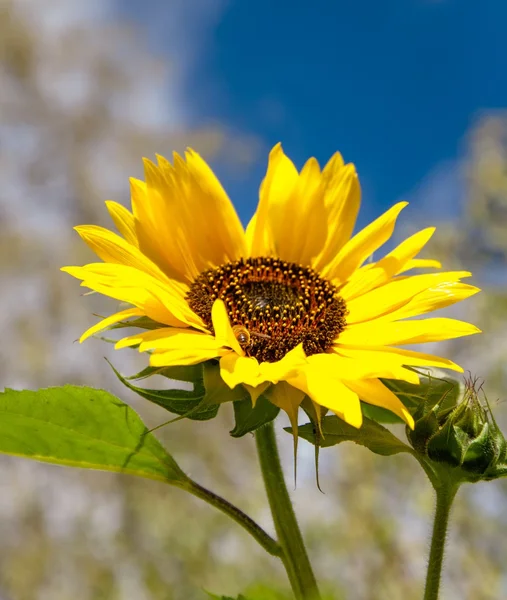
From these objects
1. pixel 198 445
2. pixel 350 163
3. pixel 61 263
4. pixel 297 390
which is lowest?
pixel 297 390

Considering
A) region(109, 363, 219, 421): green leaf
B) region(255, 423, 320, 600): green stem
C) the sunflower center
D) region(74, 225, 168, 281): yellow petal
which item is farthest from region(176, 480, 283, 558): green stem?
region(74, 225, 168, 281): yellow petal

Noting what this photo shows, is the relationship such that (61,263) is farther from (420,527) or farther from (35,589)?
(420,527)

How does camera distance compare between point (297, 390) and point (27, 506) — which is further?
point (27, 506)

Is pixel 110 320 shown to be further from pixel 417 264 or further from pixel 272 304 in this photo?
pixel 417 264

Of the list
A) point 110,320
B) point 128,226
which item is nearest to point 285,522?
point 110,320

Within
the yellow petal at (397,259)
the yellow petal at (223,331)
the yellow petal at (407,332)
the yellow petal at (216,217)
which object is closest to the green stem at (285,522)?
the yellow petal at (223,331)

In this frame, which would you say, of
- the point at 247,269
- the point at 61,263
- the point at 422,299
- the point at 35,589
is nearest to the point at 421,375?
the point at 422,299

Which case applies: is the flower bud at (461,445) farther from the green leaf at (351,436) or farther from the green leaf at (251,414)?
the green leaf at (251,414)
